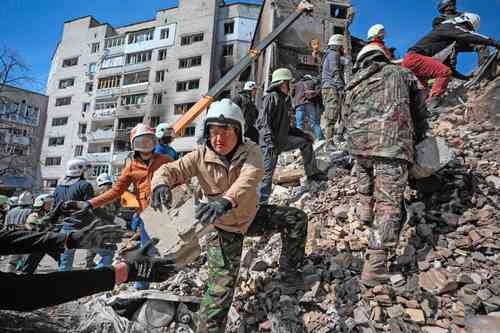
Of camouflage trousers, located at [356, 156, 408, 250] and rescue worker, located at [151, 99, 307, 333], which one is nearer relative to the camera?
rescue worker, located at [151, 99, 307, 333]

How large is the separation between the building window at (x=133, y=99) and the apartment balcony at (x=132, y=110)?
30.0 inches

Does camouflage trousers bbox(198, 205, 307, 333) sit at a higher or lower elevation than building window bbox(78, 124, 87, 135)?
lower

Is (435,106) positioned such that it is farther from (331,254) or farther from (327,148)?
(331,254)

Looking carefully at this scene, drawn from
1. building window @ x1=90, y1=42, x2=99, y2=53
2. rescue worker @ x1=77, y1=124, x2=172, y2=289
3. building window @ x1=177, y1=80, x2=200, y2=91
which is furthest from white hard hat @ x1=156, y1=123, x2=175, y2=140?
building window @ x1=90, y1=42, x2=99, y2=53

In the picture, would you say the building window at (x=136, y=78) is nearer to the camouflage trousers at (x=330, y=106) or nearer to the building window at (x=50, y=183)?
the building window at (x=50, y=183)

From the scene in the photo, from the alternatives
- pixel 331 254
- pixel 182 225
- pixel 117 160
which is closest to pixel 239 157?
pixel 182 225

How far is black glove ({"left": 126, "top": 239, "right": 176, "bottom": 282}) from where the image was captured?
6.85 ft

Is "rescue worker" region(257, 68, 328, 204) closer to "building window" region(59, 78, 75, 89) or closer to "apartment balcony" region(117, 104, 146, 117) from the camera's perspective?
"apartment balcony" region(117, 104, 146, 117)

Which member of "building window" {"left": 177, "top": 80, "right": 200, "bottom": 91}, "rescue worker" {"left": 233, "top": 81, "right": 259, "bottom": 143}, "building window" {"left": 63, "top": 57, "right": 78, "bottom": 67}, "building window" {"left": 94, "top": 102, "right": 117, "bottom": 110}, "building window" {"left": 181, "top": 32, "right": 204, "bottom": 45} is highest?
"building window" {"left": 181, "top": 32, "right": 204, "bottom": 45}

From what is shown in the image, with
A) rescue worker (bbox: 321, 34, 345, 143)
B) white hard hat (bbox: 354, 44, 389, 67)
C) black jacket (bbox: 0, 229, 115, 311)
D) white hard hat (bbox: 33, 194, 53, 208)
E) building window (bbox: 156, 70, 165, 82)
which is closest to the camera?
black jacket (bbox: 0, 229, 115, 311)

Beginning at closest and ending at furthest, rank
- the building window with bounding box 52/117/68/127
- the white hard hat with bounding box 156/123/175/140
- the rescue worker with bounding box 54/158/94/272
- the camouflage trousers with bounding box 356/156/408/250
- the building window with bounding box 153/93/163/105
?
the camouflage trousers with bounding box 356/156/408/250, the rescue worker with bounding box 54/158/94/272, the white hard hat with bounding box 156/123/175/140, the building window with bounding box 153/93/163/105, the building window with bounding box 52/117/68/127

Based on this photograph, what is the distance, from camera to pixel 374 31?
4.37 meters

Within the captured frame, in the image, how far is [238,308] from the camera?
3.19 meters

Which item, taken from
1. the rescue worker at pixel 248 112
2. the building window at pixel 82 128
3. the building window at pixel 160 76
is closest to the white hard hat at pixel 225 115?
the rescue worker at pixel 248 112
